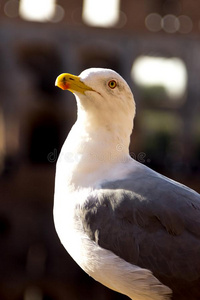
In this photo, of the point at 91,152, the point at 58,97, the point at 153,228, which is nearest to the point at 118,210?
the point at 153,228

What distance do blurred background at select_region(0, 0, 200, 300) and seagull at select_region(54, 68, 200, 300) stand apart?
57.7 ft

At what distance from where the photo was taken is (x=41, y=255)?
21.3 metres

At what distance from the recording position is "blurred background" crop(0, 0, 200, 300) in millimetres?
20953

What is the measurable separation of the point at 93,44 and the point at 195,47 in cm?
355

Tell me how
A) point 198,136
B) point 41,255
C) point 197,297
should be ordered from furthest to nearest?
point 198,136 < point 41,255 < point 197,297

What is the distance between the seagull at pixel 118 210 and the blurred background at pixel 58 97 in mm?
17585

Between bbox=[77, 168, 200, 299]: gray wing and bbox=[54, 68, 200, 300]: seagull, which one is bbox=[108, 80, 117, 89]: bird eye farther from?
bbox=[77, 168, 200, 299]: gray wing

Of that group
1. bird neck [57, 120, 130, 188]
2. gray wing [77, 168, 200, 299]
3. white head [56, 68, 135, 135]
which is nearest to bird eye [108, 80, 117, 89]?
white head [56, 68, 135, 135]

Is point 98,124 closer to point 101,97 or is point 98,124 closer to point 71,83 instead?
point 101,97

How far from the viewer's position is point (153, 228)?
2689 mm

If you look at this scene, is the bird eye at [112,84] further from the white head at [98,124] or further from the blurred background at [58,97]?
the blurred background at [58,97]

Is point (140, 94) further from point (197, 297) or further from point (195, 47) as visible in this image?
point (197, 297)

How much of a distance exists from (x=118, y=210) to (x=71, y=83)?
2.01ft

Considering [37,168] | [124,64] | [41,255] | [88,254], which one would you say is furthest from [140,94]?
[88,254]
